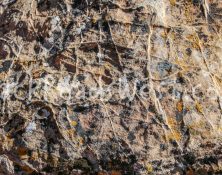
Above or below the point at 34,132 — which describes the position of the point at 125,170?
below

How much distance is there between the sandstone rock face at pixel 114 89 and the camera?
3.93 meters

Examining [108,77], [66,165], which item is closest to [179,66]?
[108,77]

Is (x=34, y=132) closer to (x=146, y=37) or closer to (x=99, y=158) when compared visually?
(x=99, y=158)

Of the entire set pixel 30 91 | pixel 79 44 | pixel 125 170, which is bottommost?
pixel 125 170

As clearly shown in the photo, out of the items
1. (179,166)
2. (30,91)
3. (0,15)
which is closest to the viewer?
(179,166)

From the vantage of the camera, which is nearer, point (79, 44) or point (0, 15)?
point (79, 44)

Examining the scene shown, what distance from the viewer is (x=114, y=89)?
4.07 metres

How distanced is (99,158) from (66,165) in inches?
10.6

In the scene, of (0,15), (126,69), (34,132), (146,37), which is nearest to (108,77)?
(126,69)

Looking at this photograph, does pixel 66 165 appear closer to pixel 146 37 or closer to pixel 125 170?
pixel 125 170

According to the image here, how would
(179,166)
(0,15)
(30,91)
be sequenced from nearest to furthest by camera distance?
(179,166), (30,91), (0,15)

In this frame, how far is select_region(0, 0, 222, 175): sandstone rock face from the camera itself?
12.9ft

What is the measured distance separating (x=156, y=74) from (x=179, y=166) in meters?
0.77

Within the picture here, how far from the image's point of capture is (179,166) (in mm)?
3889
